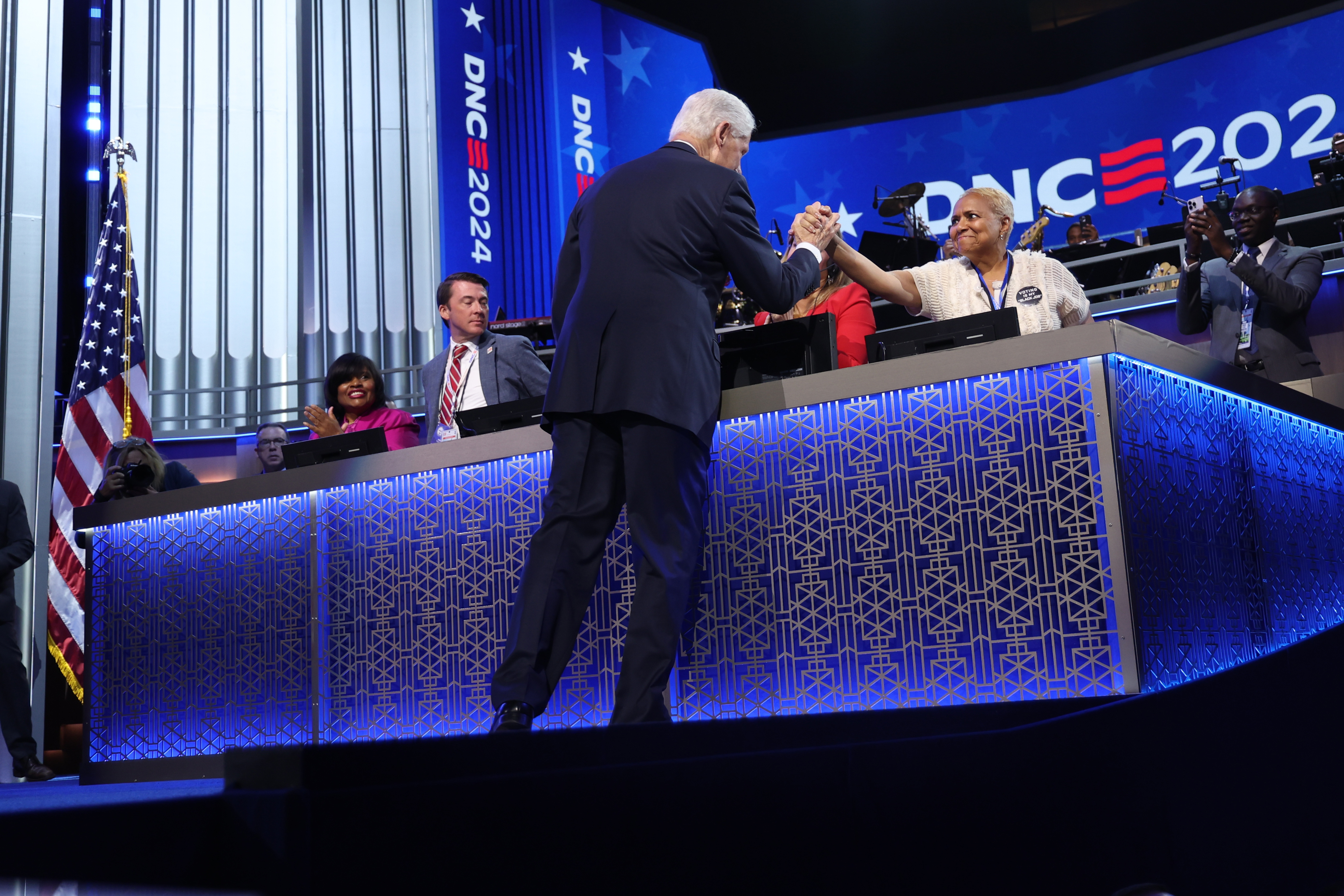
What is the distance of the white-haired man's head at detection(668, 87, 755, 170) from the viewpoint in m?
2.89

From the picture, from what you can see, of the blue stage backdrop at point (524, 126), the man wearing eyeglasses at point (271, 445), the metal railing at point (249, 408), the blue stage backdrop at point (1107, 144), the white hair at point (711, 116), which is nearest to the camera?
the white hair at point (711, 116)

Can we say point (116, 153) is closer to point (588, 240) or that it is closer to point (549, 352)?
point (549, 352)

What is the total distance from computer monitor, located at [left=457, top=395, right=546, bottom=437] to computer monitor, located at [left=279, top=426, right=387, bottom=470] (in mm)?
298

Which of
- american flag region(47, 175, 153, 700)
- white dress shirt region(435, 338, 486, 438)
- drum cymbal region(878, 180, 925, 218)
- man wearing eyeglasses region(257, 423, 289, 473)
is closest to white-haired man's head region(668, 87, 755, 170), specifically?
white dress shirt region(435, 338, 486, 438)

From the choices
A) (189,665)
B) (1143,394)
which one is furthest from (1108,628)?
(189,665)

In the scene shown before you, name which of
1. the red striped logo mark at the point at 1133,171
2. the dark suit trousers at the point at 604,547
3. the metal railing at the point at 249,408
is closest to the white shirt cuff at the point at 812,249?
the dark suit trousers at the point at 604,547

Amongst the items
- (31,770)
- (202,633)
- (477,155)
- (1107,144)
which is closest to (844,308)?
(202,633)

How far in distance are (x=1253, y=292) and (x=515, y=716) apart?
4.39 m

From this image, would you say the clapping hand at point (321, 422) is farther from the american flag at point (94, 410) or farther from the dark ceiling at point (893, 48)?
the dark ceiling at point (893, 48)

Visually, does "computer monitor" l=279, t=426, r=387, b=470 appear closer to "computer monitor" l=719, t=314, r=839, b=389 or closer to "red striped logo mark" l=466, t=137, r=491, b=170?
"computer monitor" l=719, t=314, r=839, b=389

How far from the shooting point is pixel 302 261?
891 centimetres

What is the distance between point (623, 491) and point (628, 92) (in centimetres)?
861

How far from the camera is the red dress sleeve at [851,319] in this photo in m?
3.83

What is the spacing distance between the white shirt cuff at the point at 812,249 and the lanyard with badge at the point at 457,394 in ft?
5.42
